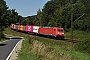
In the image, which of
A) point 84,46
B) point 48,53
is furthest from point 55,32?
point 48,53

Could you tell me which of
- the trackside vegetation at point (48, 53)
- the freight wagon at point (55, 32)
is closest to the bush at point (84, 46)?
the trackside vegetation at point (48, 53)

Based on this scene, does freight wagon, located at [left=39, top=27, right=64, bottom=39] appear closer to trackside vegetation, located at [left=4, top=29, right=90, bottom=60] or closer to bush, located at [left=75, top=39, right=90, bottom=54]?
trackside vegetation, located at [left=4, top=29, right=90, bottom=60]

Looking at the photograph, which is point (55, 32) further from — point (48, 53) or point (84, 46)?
point (48, 53)

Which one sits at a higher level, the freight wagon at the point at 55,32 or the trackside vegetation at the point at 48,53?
the freight wagon at the point at 55,32

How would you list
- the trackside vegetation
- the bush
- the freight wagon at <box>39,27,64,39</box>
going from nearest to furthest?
1. the trackside vegetation
2. the bush
3. the freight wagon at <box>39,27,64,39</box>

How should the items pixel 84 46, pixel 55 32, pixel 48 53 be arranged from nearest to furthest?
1. pixel 48 53
2. pixel 84 46
3. pixel 55 32

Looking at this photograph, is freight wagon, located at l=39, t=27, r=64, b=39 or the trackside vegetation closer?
the trackside vegetation

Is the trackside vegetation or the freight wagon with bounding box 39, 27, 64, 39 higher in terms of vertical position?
the freight wagon with bounding box 39, 27, 64, 39

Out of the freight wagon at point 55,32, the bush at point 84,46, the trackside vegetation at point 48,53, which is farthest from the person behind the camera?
the freight wagon at point 55,32

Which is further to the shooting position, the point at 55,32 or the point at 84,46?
the point at 55,32

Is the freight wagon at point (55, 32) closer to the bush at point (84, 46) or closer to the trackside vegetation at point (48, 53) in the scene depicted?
the trackside vegetation at point (48, 53)

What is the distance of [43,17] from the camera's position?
143m

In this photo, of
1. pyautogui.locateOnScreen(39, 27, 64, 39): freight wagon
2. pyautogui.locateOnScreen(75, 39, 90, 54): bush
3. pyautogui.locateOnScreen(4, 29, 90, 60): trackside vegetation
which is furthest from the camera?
pyautogui.locateOnScreen(39, 27, 64, 39): freight wagon

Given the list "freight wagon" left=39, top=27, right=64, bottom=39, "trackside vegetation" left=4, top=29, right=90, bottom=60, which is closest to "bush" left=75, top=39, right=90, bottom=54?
"trackside vegetation" left=4, top=29, right=90, bottom=60
